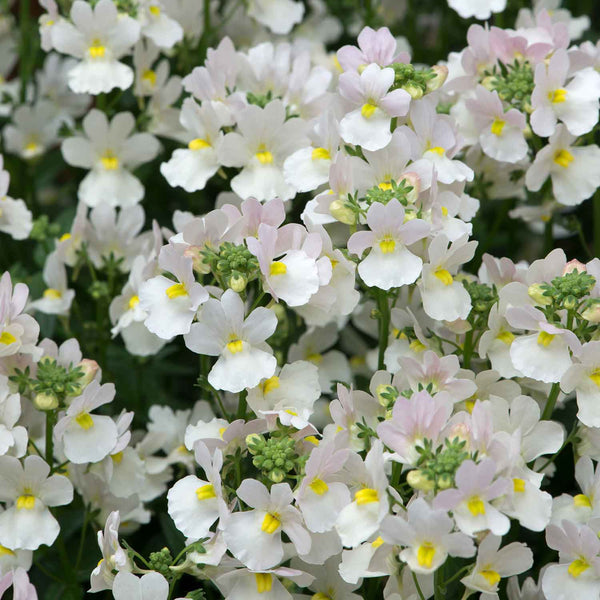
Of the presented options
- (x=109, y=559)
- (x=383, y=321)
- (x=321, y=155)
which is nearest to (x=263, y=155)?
(x=321, y=155)

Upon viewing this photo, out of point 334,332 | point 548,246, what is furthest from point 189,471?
point 548,246

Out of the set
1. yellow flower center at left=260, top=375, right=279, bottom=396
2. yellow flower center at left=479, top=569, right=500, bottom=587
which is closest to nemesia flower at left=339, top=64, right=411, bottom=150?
yellow flower center at left=260, top=375, right=279, bottom=396

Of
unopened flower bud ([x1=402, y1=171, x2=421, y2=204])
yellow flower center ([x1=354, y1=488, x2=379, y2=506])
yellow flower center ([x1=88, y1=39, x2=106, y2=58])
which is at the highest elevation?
unopened flower bud ([x1=402, y1=171, x2=421, y2=204])

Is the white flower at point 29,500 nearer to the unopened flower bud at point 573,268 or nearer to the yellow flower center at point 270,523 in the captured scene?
the yellow flower center at point 270,523

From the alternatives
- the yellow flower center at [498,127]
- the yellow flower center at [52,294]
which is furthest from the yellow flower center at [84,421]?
the yellow flower center at [498,127]

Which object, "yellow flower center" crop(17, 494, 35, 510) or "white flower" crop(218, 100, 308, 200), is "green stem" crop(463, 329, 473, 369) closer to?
"white flower" crop(218, 100, 308, 200)

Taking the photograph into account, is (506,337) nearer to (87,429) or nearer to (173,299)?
(173,299)

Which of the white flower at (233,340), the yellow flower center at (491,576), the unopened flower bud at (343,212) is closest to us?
the yellow flower center at (491,576)
